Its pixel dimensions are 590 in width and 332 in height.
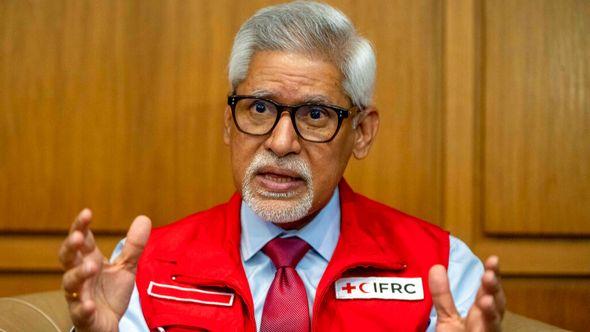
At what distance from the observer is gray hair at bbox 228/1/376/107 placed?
58.9 inches

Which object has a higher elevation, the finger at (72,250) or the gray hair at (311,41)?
the gray hair at (311,41)

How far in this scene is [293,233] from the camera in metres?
1.54

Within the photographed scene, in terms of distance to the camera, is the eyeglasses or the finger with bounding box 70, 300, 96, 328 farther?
the eyeglasses

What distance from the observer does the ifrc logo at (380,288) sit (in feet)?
4.78

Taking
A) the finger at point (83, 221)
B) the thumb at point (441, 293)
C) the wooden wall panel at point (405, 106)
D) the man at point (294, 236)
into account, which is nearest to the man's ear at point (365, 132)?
the man at point (294, 236)

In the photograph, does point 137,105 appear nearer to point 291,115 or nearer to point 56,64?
point 56,64

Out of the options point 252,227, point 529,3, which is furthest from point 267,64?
point 529,3

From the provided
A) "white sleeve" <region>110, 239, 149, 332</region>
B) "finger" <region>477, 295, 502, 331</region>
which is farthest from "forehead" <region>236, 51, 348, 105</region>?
"finger" <region>477, 295, 502, 331</region>

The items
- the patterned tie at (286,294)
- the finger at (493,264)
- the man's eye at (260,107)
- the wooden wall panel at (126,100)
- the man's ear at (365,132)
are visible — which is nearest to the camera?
the finger at (493,264)

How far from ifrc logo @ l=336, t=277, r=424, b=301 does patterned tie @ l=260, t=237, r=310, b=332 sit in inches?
3.8

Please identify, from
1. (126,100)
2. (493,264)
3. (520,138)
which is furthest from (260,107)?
(520,138)

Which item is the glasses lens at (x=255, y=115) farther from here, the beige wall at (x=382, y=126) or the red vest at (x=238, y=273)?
the beige wall at (x=382, y=126)

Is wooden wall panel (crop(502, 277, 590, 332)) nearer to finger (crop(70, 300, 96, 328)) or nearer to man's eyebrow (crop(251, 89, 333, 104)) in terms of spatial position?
man's eyebrow (crop(251, 89, 333, 104))

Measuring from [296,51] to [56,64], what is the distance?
0.72 meters
